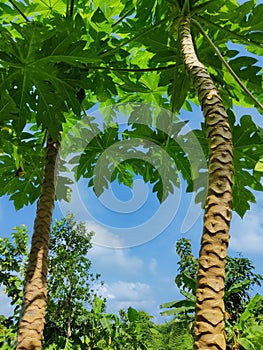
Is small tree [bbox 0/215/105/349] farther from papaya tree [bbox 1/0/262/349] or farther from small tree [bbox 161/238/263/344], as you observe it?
papaya tree [bbox 1/0/262/349]

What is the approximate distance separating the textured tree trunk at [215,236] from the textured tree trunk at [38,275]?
1.65 meters

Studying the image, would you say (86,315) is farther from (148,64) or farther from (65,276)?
(148,64)

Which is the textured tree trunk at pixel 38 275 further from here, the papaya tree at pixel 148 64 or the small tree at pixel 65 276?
the small tree at pixel 65 276

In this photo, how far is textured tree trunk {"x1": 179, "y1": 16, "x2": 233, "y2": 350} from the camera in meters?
1.15

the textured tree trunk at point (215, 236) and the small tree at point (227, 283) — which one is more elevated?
the small tree at point (227, 283)

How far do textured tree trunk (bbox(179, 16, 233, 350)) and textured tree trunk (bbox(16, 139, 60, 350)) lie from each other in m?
1.65

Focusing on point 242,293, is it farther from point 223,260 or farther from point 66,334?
point 223,260

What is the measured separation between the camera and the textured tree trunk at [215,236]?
1.15m

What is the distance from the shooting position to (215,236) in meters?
1.29

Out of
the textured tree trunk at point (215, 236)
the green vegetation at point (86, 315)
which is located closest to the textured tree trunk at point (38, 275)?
the textured tree trunk at point (215, 236)

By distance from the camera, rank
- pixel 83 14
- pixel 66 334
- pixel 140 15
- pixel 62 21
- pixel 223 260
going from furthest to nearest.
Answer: pixel 66 334
pixel 83 14
pixel 140 15
pixel 62 21
pixel 223 260

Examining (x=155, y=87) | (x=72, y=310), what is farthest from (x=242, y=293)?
(x=155, y=87)

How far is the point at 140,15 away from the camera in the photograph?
3.09m

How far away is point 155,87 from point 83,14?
2.74 feet
